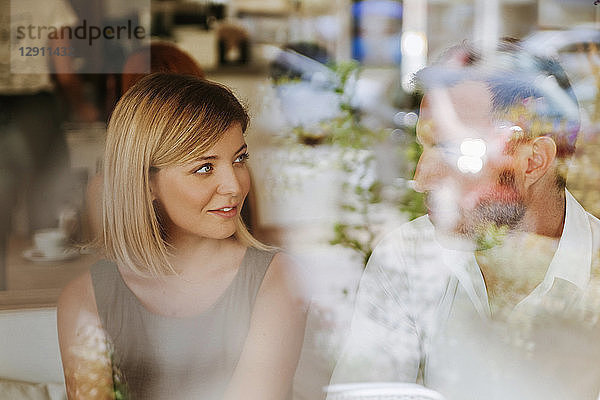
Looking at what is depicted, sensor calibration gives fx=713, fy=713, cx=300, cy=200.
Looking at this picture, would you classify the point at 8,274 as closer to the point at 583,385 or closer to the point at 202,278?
the point at 202,278

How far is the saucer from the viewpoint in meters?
1.69

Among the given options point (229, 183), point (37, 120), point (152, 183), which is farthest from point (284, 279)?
point (37, 120)

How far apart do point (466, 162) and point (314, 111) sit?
1.34 ft

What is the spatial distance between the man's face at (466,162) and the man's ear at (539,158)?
0.09ft

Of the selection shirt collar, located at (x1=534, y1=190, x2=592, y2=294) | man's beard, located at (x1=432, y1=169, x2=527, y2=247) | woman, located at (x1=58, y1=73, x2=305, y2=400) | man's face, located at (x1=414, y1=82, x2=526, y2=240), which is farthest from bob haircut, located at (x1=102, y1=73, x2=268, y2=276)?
shirt collar, located at (x1=534, y1=190, x2=592, y2=294)

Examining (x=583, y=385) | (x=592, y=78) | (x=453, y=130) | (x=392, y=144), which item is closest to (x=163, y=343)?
(x=392, y=144)

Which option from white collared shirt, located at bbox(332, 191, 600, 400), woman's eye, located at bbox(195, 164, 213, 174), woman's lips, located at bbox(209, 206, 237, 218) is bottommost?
white collared shirt, located at bbox(332, 191, 600, 400)

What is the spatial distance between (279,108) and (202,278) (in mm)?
460

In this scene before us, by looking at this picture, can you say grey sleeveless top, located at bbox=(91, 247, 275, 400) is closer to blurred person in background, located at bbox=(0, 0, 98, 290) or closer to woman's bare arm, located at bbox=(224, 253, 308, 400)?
woman's bare arm, located at bbox=(224, 253, 308, 400)

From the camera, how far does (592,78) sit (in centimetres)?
186

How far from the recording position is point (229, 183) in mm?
1689

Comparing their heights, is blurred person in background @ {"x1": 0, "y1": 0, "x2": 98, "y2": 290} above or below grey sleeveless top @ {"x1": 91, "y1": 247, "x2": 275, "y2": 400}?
above

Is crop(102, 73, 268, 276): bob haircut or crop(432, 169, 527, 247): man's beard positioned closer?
crop(102, 73, 268, 276): bob haircut

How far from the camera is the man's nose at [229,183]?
168 centimetres
